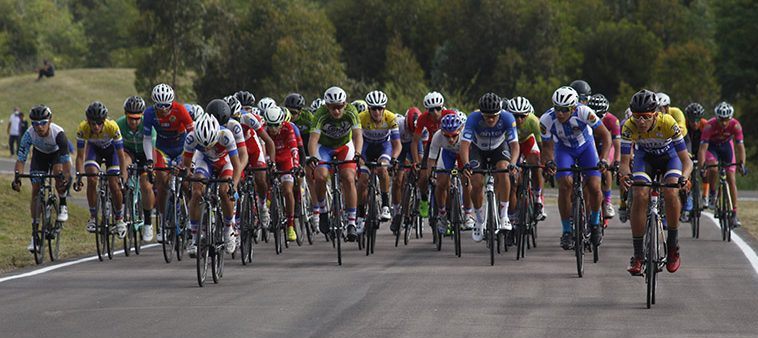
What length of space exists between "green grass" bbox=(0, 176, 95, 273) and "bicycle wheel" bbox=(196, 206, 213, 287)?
3.31m

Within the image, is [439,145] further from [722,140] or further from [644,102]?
[644,102]

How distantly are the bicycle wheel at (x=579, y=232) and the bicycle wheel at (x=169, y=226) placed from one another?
458cm

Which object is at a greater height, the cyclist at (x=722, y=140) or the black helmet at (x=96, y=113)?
the black helmet at (x=96, y=113)

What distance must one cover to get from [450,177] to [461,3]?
258 ft

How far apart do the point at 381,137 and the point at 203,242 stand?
6.32 metres

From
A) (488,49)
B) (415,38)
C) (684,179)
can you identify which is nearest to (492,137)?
(684,179)

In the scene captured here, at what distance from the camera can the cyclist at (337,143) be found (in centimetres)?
1752

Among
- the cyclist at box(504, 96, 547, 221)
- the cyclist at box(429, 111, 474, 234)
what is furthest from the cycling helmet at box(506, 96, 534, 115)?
the cyclist at box(429, 111, 474, 234)

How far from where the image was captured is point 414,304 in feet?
40.3

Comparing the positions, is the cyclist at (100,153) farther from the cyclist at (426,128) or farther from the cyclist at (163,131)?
the cyclist at (426,128)

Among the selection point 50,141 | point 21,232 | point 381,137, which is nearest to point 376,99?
point 381,137

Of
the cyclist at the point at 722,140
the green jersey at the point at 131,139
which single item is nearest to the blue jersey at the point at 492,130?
the green jersey at the point at 131,139

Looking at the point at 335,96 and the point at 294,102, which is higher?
the point at 294,102

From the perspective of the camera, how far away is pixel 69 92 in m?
91.1
